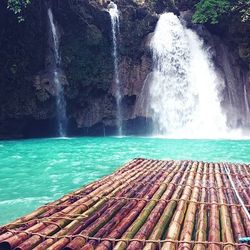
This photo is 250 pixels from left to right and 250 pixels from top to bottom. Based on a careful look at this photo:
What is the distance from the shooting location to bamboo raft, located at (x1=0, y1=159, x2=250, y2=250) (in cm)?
405

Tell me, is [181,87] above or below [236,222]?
above

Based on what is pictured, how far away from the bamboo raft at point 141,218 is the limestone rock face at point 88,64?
20219 millimetres

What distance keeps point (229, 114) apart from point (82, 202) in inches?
995

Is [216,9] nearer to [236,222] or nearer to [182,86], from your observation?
[182,86]

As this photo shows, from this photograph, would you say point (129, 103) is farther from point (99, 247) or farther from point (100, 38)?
point (99, 247)

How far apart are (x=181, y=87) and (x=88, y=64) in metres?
7.88

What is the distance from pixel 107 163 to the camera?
14.2m

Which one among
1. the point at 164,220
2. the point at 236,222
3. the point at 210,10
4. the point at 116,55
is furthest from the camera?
the point at 116,55

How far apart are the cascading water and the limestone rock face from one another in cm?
83

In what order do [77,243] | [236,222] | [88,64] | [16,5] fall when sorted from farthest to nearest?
[88,64], [16,5], [236,222], [77,243]

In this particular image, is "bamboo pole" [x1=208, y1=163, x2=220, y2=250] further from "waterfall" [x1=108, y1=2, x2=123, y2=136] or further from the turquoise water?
"waterfall" [x1=108, y1=2, x2=123, y2=136]

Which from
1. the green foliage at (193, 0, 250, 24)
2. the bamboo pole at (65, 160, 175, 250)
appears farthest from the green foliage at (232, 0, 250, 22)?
the bamboo pole at (65, 160, 175, 250)

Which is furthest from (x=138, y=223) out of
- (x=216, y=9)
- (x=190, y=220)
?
(x=216, y=9)

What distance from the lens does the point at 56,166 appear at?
1388cm
